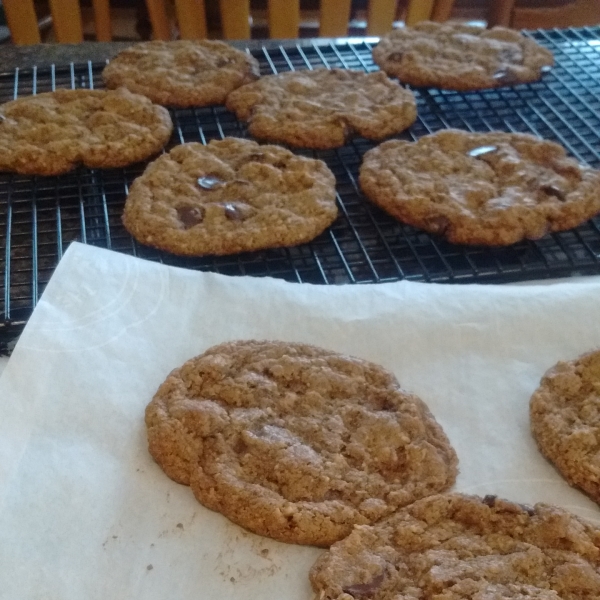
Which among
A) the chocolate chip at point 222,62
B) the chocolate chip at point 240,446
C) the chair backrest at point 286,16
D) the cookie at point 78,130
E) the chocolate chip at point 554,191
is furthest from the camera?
the chair backrest at point 286,16

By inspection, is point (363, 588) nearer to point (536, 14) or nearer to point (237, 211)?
point (237, 211)

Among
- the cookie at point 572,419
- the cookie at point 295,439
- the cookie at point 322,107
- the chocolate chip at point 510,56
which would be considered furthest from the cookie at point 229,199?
the chocolate chip at point 510,56

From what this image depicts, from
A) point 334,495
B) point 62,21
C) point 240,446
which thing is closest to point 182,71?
point 62,21

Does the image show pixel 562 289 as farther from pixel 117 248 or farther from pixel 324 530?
pixel 117 248

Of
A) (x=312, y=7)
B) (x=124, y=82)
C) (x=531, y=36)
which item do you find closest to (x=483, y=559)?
(x=124, y=82)

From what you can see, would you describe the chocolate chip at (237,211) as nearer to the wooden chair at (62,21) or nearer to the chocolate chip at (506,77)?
the chocolate chip at (506,77)

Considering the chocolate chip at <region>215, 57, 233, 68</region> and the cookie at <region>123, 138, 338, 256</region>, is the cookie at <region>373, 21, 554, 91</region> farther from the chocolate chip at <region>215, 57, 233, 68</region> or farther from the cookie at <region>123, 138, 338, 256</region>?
the cookie at <region>123, 138, 338, 256</region>

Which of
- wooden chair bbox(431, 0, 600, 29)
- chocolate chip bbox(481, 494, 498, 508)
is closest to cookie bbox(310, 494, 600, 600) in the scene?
chocolate chip bbox(481, 494, 498, 508)
